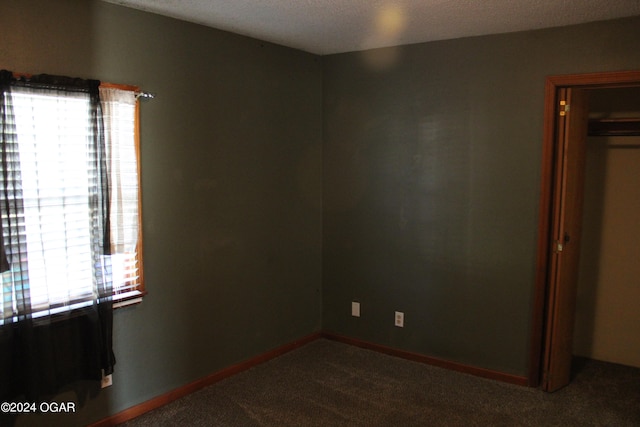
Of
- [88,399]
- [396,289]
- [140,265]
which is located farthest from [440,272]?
[88,399]

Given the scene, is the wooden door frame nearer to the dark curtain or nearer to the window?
the window

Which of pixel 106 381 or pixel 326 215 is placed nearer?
pixel 106 381

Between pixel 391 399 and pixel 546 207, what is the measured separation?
165 cm

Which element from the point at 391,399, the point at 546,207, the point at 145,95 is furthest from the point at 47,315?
the point at 546,207

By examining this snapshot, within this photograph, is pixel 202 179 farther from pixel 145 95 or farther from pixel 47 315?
pixel 47 315

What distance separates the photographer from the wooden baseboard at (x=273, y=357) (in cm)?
286

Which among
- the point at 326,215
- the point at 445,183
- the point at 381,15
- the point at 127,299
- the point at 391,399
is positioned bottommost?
the point at 391,399

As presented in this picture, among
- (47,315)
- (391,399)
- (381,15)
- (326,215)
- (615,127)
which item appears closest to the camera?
(47,315)

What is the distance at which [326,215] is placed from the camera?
4.17 metres

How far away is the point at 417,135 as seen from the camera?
3.62 metres

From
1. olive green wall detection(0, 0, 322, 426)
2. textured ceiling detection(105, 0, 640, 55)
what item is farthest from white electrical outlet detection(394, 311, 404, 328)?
textured ceiling detection(105, 0, 640, 55)

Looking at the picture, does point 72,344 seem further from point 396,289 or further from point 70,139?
point 396,289

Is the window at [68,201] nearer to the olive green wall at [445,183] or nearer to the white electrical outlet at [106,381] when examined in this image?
the white electrical outlet at [106,381]

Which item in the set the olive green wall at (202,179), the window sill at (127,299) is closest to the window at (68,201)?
the window sill at (127,299)
